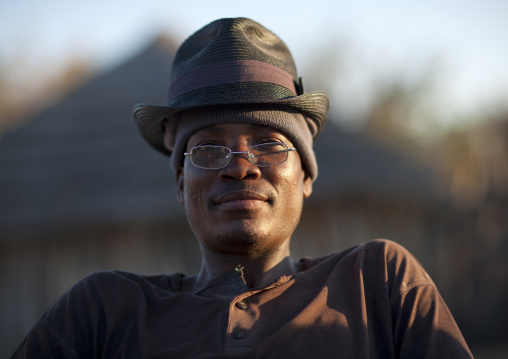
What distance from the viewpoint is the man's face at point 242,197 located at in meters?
2.65

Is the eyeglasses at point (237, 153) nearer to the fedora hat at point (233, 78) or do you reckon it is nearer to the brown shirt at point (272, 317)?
the fedora hat at point (233, 78)

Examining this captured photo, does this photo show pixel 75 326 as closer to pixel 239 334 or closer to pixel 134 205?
pixel 239 334

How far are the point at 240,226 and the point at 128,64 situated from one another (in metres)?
10.1

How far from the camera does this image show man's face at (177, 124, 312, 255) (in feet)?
8.69

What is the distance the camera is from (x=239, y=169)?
8.75 feet

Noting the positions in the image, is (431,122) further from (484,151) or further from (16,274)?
(16,274)

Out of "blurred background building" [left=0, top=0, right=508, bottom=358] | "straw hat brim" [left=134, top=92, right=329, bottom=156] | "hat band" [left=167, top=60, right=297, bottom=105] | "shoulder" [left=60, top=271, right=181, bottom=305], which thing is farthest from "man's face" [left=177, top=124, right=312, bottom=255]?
"blurred background building" [left=0, top=0, right=508, bottom=358]

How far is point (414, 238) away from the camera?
1107cm

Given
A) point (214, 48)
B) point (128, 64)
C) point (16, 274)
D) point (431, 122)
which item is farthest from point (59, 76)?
point (214, 48)

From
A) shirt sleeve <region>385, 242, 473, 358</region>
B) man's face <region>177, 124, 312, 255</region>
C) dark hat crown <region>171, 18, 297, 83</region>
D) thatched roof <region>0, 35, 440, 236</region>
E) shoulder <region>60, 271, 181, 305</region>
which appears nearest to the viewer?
shirt sleeve <region>385, 242, 473, 358</region>

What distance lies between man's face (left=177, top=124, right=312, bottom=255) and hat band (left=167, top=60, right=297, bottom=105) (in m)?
0.23

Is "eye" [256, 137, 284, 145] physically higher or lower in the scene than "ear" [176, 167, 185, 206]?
higher

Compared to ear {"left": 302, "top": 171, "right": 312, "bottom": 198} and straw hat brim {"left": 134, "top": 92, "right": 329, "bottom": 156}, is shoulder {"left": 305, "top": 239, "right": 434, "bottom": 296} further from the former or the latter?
straw hat brim {"left": 134, "top": 92, "right": 329, "bottom": 156}

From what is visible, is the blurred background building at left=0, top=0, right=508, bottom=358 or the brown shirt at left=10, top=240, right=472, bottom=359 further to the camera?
the blurred background building at left=0, top=0, right=508, bottom=358
